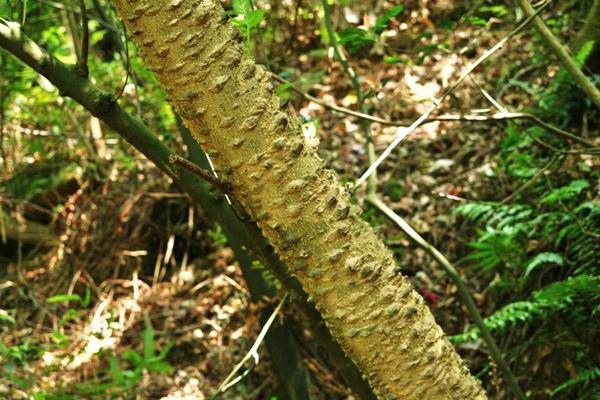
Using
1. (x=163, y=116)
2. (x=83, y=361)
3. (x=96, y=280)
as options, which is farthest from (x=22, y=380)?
(x=163, y=116)

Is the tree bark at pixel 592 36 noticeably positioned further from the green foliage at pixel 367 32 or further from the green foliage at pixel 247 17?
the green foliage at pixel 247 17

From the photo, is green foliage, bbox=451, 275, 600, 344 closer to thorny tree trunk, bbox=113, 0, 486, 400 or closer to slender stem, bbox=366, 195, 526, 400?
slender stem, bbox=366, 195, 526, 400

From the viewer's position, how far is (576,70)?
286cm

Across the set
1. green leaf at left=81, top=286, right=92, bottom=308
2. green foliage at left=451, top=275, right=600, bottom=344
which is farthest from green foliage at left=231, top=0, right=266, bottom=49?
green leaf at left=81, top=286, right=92, bottom=308

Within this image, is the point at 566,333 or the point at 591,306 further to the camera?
the point at 566,333

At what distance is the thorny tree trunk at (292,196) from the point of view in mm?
1481

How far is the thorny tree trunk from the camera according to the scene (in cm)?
148

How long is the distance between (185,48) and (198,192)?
683 millimetres

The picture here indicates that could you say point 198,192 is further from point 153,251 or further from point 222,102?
point 153,251

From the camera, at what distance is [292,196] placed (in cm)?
153

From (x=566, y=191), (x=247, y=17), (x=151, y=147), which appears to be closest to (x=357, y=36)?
(x=247, y=17)

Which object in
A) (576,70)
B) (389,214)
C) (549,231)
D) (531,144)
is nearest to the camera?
(389,214)

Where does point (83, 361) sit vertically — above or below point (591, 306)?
above

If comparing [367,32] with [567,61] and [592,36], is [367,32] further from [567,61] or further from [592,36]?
[592,36]
